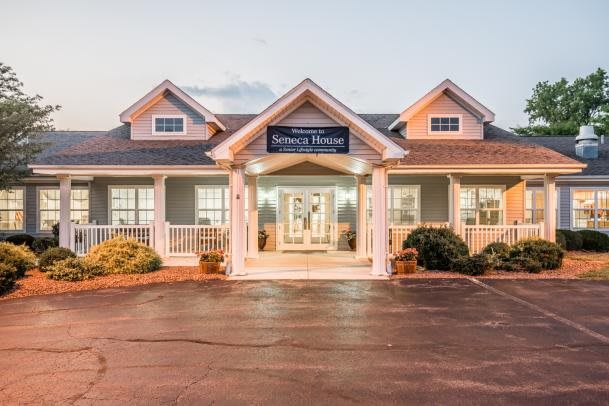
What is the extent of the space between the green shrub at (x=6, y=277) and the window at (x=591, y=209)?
2070 centimetres

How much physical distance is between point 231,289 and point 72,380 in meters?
5.09

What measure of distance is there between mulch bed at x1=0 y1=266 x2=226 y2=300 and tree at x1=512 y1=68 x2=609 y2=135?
3956 centimetres

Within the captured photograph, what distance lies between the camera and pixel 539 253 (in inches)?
461

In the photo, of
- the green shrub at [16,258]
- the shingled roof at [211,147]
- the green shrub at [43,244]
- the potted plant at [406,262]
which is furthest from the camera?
the green shrub at [43,244]

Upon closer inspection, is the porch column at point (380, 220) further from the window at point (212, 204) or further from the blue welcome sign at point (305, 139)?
the window at point (212, 204)

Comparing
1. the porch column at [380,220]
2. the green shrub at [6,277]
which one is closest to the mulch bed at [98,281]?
the green shrub at [6,277]

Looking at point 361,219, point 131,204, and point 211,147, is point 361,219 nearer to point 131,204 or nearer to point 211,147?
point 211,147

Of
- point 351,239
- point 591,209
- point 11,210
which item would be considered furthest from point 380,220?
point 11,210

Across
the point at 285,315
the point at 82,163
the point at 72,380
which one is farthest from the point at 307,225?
the point at 72,380

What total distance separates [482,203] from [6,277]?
1584cm

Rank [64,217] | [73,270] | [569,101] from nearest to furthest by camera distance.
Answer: [73,270] → [64,217] → [569,101]

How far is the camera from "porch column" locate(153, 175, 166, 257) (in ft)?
42.3

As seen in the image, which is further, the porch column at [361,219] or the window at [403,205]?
the window at [403,205]

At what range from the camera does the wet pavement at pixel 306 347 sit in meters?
4.12
